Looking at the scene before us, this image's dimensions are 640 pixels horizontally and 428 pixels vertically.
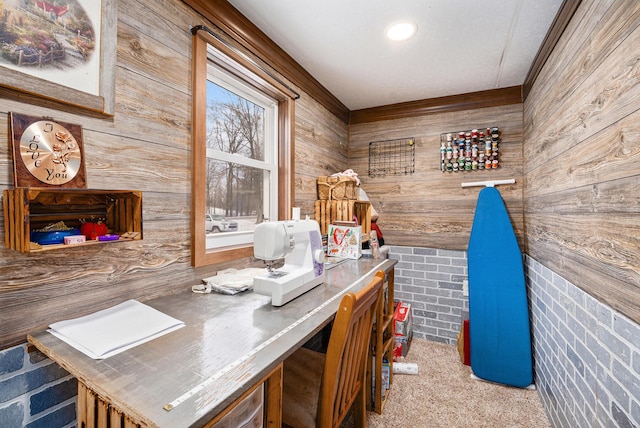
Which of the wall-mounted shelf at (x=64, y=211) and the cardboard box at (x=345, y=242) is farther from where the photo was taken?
the cardboard box at (x=345, y=242)

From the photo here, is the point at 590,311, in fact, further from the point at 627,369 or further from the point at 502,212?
the point at 502,212

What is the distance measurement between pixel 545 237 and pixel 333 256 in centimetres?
148

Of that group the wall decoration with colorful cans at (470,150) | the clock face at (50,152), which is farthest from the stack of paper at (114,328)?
the wall decoration with colorful cans at (470,150)

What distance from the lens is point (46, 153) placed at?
1013 mm

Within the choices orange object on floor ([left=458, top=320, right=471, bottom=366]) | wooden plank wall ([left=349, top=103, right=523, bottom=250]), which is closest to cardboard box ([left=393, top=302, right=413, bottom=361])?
orange object on floor ([left=458, top=320, right=471, bottom=366])

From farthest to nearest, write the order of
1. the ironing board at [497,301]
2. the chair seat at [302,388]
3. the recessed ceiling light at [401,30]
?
the ironing board at [497,301] → the recessed ceiling light at [401,30] → the chair seat at [302,388]

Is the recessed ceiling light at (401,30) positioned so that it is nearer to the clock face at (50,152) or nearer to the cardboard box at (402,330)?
the clock face at (50,152)

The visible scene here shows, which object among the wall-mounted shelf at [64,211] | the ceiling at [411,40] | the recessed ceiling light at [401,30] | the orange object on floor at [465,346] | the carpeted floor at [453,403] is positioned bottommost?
the carpeted floor at [453,403]

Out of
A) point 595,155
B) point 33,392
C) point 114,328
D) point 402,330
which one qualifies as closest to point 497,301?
point 402,330

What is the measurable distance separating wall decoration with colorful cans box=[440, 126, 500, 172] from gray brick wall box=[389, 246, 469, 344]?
0.85 m

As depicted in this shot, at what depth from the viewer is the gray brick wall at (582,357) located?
107 centimetres

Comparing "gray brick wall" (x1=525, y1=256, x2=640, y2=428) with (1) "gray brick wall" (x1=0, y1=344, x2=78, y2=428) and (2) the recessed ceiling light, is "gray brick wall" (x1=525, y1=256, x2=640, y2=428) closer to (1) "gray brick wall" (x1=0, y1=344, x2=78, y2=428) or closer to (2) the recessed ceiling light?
(2) the recessed ceiling light

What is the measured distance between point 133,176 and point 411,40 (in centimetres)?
187

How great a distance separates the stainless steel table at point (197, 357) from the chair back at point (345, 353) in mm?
100
